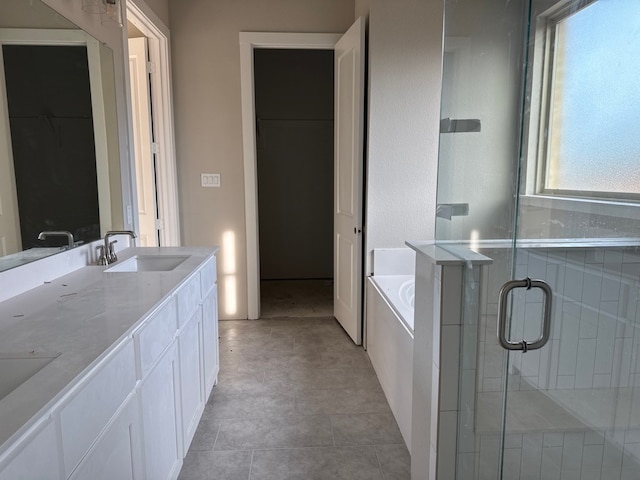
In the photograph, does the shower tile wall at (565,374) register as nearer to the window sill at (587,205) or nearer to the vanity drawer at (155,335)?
the window sill at (587,205)

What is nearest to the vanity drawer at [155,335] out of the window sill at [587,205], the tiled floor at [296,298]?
the window sill at [587,205]

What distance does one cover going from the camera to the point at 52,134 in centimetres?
178

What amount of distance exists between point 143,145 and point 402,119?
1973 millimetres

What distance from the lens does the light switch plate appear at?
12.0ft

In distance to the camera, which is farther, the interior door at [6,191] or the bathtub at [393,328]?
the bathtub at [393,328]

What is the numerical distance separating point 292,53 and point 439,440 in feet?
14.7

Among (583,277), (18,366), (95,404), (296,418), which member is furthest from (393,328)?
(18,366)

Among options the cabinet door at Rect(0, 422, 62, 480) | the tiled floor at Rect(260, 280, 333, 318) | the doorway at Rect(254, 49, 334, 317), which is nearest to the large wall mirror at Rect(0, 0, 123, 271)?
the cabinet door at Rect(0, 422, 62, 480)

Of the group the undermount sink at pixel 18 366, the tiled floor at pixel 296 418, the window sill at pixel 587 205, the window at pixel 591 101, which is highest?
the window at pixel 591 101

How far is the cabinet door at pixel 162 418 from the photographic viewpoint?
1.37 metres

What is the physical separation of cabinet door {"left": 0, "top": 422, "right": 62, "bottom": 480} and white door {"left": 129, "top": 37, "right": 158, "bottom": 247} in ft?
8.50

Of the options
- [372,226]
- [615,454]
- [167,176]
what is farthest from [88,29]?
[615,454]

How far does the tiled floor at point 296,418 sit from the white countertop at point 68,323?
2.89ft

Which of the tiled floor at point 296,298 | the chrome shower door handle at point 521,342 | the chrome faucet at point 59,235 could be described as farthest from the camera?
the tiled floor at point 296,298
